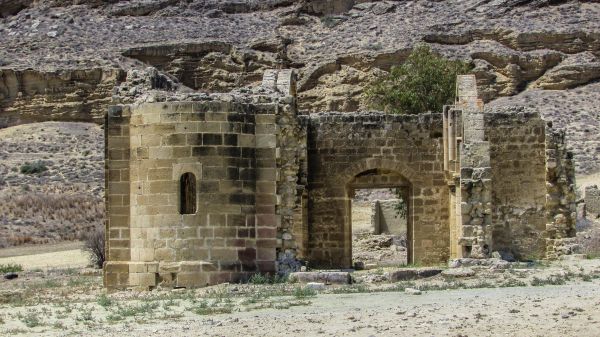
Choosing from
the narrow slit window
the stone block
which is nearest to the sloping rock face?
the narrow slit window

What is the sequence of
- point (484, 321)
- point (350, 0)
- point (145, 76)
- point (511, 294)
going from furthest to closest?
point (350, 0), point (145, 76), point (511, 294), point (484, 321)

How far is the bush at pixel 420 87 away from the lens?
1420 inches

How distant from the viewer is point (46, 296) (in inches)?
763

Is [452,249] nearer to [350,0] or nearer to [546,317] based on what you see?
[546,317]

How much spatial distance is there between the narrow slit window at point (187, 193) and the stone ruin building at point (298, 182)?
2 centimetres

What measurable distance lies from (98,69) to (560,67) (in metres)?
23.5

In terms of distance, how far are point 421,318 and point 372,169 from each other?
30.2 feet

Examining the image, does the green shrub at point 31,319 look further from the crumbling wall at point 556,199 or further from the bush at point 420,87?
the bush at point 420,87

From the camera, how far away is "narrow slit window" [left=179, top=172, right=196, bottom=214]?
62.4 feet

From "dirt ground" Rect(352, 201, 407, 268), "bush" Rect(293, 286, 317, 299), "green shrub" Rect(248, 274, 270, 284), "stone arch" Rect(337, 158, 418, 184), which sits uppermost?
"stone arch" Rect(337, 158, 418, 184)

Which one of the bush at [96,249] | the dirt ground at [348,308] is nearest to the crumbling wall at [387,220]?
the bush at [96,249]

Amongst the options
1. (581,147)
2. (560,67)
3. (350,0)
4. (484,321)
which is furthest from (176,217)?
(350,0)

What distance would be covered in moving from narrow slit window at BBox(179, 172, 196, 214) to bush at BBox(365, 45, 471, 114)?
17.1 m

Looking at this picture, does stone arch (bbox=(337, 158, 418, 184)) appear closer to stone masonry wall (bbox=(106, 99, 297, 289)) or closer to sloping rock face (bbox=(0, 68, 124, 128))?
stone masonry wall (bbox=(106, 99, 297, 289))
